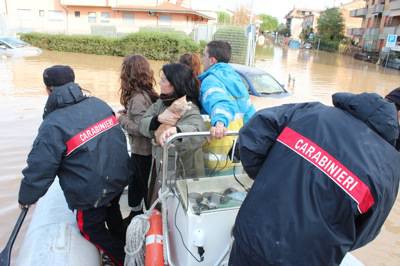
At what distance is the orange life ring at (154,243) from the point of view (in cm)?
217

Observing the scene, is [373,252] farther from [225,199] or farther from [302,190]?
[302,190]

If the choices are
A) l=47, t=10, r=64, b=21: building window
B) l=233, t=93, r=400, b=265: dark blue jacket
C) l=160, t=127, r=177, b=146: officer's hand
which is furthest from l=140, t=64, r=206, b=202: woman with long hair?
l=47, t=10, r=64, b=21: building window

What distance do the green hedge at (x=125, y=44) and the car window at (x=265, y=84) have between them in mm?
11820

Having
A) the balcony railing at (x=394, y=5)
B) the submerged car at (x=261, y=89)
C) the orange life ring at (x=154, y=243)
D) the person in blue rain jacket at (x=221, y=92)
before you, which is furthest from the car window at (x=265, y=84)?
the balcony railing at (x=394, y=5)

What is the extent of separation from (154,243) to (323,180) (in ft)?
4.23

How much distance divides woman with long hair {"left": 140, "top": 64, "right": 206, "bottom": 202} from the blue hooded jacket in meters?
0.09

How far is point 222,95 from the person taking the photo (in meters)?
2.48

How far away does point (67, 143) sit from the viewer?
213 cm

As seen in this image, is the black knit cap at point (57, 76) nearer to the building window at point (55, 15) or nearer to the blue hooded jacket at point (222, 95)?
the blue hooded jacket at point (222, 95)

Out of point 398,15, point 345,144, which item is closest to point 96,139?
point 345,144

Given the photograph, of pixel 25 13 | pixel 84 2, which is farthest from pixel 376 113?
pixel 25 13

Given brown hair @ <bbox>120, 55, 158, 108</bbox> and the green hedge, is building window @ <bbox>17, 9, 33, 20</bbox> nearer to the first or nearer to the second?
the green hedge

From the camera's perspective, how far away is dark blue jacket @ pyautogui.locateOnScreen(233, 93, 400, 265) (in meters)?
1.33

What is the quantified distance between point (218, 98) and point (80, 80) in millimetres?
12465
